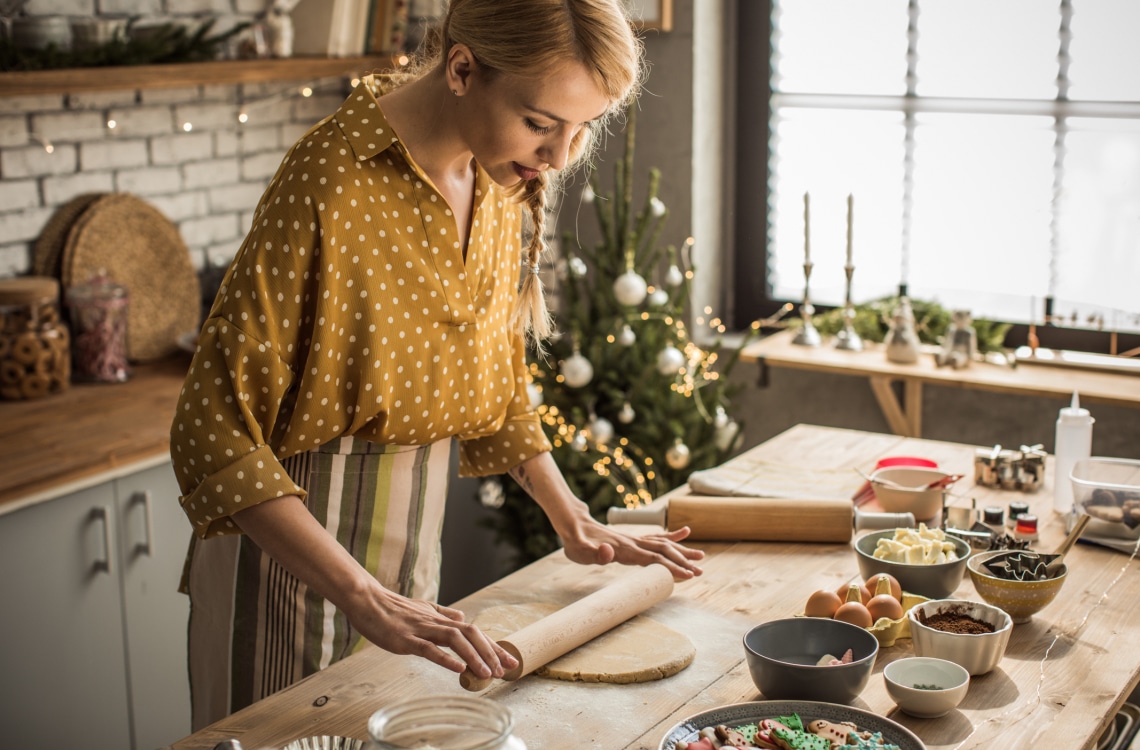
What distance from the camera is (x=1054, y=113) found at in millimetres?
3186

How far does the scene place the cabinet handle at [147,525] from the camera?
2.64 metres

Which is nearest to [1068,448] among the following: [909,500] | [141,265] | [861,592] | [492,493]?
[909,500]

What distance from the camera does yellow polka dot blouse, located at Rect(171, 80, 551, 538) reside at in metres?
1.40

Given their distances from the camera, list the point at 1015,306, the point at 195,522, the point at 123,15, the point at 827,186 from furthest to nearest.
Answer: the point at 827,186, the point at 1015,306, the point at 123,15, the point at 195,522

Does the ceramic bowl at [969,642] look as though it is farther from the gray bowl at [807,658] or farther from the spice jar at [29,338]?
the spice jar at [29,338]

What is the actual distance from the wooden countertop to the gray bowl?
159 centimetres

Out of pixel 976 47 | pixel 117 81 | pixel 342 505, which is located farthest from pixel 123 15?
pixel 976 47

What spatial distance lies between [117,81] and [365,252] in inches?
61.0

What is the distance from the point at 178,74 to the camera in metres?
2.90

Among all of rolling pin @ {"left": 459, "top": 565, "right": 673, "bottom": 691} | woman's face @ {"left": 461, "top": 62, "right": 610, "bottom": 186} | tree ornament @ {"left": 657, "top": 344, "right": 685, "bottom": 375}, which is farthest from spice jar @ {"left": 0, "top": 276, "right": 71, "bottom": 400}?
rolling pin @ {"left": 459, "top": 565, "right": 673, "bottom": 691}

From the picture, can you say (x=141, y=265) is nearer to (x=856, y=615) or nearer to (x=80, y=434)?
(x=80, y=434)

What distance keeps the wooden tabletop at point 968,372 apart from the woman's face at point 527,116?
67.6 inches

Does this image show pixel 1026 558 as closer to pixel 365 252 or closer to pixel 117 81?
pixel 365 252

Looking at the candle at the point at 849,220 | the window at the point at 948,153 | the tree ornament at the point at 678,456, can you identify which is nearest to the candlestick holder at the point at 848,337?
the candle at the point at 849,220
